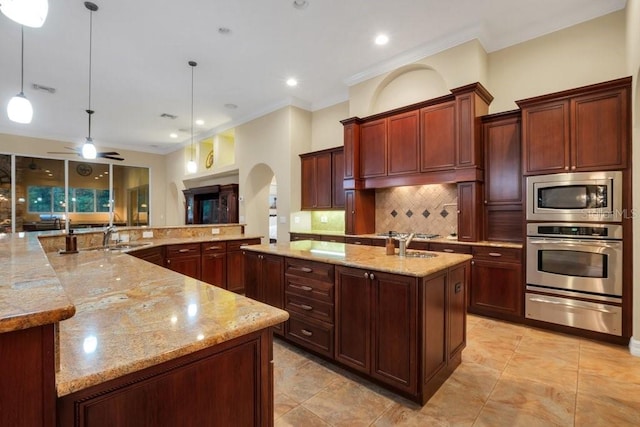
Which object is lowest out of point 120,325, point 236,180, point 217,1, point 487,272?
point 487,272

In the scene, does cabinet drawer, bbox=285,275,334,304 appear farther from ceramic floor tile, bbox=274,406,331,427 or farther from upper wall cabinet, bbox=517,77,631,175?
upper wall cabinet, bbox=517,77,631,175

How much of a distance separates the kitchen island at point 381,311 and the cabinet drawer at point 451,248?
51.1 inches

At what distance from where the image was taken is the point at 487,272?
141 inches

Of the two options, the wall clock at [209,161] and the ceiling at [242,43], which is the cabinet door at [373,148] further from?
the wall clock at [209,161]

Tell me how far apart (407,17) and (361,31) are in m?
0.57

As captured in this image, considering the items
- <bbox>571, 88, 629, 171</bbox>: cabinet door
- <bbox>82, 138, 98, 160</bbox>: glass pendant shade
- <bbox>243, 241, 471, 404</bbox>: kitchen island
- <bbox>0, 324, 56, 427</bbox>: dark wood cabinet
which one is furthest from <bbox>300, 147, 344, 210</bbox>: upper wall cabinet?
<bbox>0, 324, 56, 427</bbox>: dark wood cabinet

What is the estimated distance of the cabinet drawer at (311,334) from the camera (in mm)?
2480

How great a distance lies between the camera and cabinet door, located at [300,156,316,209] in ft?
19.2

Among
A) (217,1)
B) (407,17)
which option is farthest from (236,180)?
(407,17)

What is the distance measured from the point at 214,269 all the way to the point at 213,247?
1.07ft

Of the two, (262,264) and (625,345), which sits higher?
(262,264)

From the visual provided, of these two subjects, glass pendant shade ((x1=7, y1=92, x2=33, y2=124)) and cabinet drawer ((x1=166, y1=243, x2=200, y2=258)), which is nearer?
glass pendant shade ((x1=7, y1=92, x2=33, y2=124))

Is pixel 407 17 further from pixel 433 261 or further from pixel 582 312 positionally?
pixel 582 312

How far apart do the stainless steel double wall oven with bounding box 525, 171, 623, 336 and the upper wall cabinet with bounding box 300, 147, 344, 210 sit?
9.50ft
